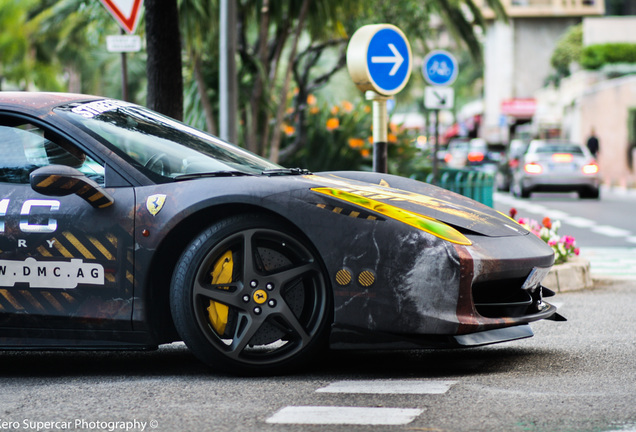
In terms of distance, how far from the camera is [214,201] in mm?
4879

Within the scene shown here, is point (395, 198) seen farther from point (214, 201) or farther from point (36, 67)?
point (36, 67)

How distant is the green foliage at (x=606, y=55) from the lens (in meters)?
52.3

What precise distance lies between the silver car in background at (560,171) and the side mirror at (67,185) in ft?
75.7

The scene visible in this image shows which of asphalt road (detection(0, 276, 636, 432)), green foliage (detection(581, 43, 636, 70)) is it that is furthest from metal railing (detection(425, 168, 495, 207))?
green foliage (detection(581, 43, 636, 70))

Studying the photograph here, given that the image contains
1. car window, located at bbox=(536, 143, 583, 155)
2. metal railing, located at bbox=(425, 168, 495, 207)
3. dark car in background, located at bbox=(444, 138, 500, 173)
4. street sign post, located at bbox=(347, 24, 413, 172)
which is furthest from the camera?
dark car in background, located at bbox=(444, 138, 500, 173)

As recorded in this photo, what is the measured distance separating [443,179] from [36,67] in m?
33.5

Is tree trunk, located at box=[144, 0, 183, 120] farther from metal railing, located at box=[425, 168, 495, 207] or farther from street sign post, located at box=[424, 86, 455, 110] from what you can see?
street sign post, located at box=[424, 86, 455, 110]

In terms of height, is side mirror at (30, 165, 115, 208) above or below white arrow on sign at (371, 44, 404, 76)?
below

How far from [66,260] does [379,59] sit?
487cm

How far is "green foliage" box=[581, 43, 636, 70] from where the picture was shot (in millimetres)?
52344

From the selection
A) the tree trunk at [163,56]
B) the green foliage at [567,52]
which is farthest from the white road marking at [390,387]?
the green foliage at [567,52]

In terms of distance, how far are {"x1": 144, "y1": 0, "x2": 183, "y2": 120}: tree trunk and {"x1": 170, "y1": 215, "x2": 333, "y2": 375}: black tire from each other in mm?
5398

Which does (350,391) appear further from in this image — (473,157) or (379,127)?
(473,157)

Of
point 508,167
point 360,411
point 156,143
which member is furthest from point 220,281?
point 508,167
